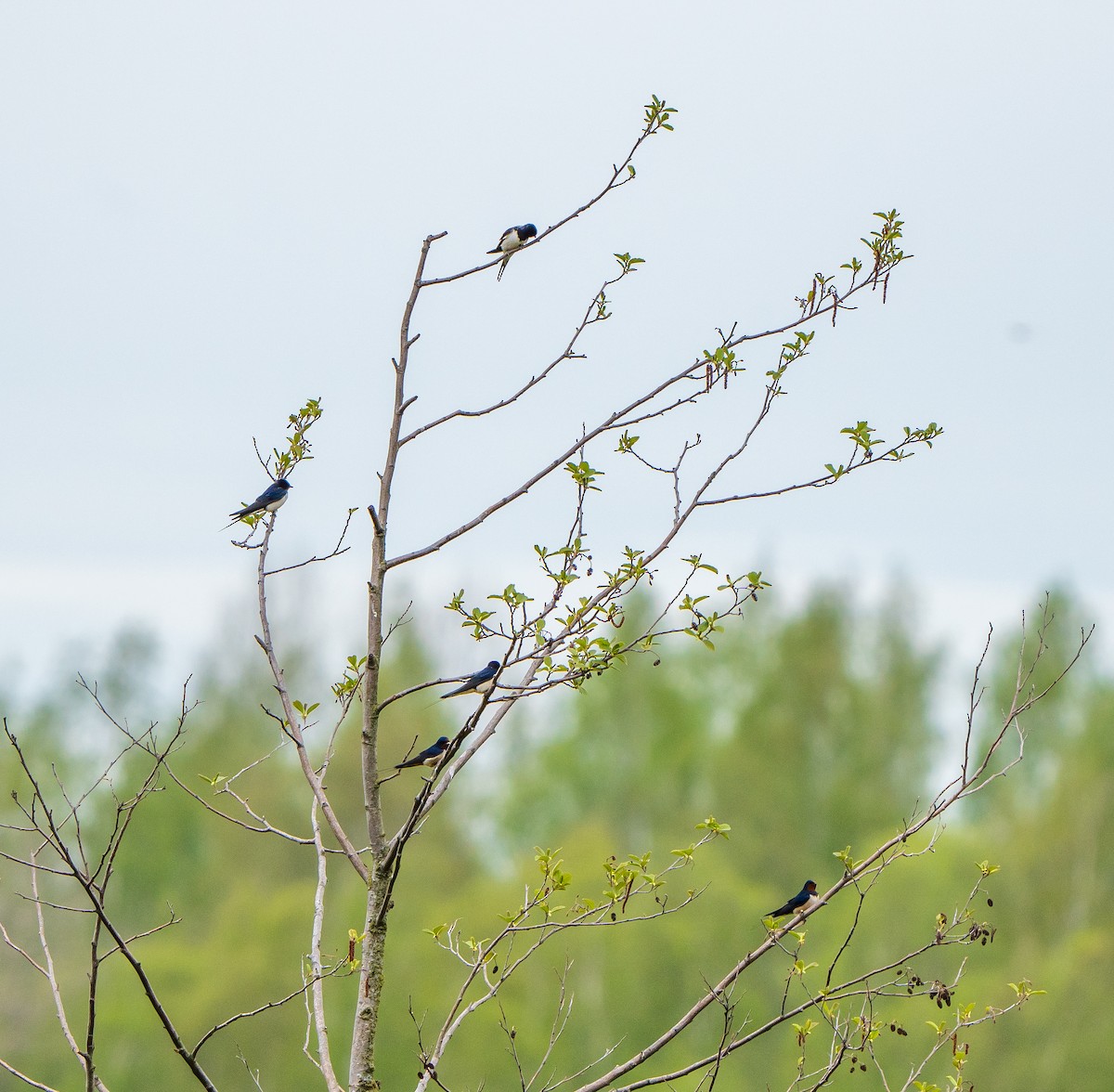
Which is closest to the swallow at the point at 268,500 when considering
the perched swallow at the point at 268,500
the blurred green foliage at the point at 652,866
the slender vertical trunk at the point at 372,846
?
the perched swallow at the point at 268,500

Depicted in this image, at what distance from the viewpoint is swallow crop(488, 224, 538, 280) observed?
4.84m

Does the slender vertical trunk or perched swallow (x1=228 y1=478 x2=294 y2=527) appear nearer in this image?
the slender vertical trunk

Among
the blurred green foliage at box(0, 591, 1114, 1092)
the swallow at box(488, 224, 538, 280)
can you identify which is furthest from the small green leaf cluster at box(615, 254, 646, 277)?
the blurred green foliage at box(0, 591, 1114, 1092)

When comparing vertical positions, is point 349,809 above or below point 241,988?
above

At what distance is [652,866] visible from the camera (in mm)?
25828

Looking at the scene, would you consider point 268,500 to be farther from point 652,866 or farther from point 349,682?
point 652,866

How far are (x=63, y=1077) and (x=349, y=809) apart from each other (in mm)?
8013

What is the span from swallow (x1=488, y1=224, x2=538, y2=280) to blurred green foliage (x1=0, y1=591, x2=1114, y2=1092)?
12.7 m

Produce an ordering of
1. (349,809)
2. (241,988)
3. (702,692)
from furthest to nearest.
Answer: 1. (702,692)
2. (349,809)
3. (241,988)

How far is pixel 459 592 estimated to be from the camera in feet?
13.6

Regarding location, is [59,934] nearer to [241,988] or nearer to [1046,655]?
[241,988]

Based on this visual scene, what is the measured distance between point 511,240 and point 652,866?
68.3 feet

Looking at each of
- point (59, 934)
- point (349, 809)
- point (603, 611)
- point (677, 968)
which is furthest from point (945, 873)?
point (603, 611)

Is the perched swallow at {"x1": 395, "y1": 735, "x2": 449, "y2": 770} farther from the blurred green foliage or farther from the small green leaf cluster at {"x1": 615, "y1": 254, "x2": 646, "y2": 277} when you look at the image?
the blurred green foliage
